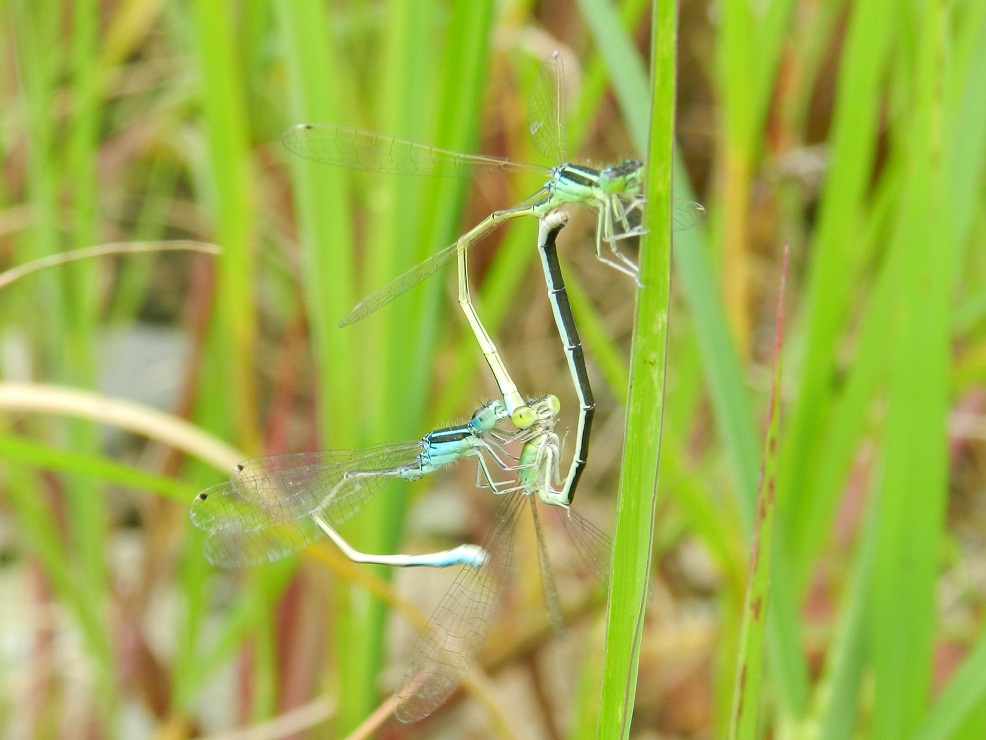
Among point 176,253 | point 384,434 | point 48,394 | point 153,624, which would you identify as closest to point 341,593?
point 384,434

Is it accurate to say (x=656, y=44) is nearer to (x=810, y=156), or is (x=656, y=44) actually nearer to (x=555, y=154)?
(x=555, y=154)

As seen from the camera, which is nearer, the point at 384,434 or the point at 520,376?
the point at 384,434

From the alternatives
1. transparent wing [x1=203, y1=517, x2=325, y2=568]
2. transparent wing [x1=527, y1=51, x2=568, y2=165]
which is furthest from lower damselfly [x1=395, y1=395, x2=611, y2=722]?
transparent wing [x1=527, y1=51, x2=568, y2=165]

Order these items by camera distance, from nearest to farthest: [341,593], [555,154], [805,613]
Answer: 1. [555,154]
2. [341,593]
3. [805,613]

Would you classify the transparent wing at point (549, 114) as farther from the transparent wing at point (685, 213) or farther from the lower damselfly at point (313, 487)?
the lower damselfly at point (313, 487)

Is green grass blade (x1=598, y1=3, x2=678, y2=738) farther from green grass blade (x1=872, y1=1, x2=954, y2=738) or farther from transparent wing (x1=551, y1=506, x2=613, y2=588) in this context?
green grass blade (x1=872, y1=1, x2=954, y2=738)

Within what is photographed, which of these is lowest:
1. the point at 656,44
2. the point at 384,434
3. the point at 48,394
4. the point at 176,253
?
the point at 384,434

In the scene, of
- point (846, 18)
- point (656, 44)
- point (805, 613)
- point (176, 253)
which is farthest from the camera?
point (176, 253)
